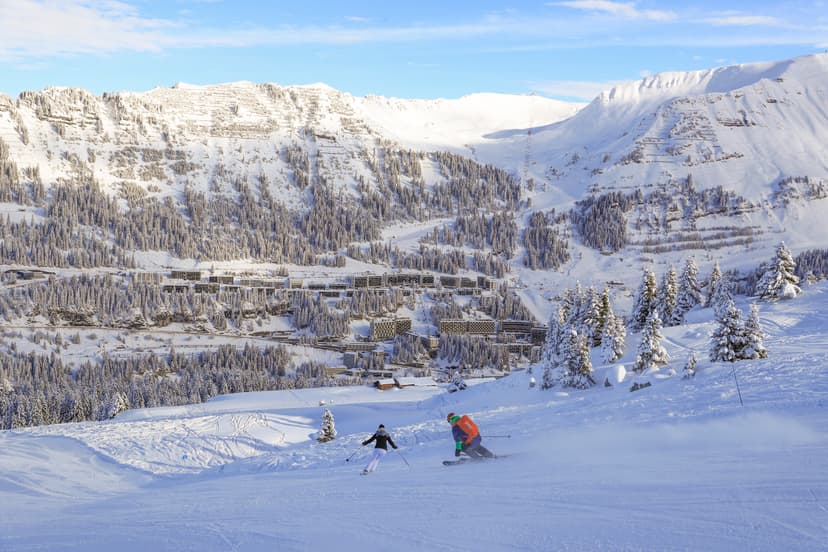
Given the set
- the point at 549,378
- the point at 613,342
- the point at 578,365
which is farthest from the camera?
the point at 549,378

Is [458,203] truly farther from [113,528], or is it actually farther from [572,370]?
[113,528]

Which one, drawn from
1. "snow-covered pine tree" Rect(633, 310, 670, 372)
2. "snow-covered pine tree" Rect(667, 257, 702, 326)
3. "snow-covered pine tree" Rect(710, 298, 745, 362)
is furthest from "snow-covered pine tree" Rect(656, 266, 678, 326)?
"snow-covered pine tree" Rect(710, 298, 745, 362)

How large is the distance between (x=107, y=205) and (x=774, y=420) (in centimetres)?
16510

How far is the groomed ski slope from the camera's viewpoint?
12.2 meters

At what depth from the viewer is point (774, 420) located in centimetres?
1927

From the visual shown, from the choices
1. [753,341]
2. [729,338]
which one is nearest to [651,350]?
[729,338]

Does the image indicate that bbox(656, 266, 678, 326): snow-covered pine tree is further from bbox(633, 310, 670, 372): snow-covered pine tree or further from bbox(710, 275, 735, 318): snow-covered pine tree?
bbox(633, 310, 670, 372): snow-covered pine tree

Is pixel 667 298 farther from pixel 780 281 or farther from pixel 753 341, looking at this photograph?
pixel 753 341

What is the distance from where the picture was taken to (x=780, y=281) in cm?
5544

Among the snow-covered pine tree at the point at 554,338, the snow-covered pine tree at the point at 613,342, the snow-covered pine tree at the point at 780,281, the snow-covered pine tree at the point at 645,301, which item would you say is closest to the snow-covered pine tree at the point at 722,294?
the snow-covered pine tree at the point at 780,281

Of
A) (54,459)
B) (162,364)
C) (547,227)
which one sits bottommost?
(162,364)

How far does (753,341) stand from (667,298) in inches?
1157

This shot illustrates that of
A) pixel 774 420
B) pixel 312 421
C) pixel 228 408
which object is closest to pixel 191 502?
pixel 774 420

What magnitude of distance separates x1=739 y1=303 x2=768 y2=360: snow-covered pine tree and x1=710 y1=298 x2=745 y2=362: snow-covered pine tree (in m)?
0.24
